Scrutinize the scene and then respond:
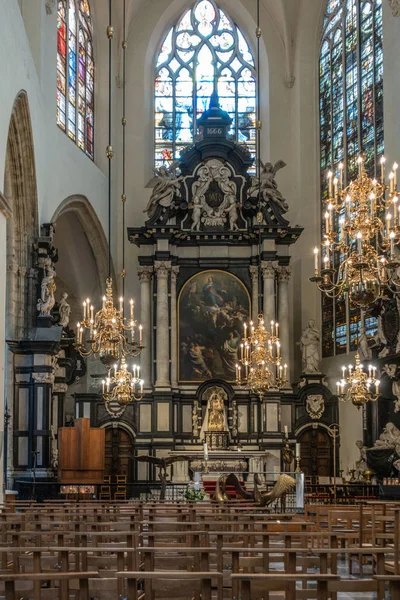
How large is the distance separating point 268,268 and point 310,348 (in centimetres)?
261

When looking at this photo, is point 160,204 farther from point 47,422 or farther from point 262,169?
point 47,422

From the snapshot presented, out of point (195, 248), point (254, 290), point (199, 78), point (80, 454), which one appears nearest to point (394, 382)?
point (80, 454)

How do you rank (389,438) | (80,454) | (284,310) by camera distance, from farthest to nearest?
(284,310) < (389,438) < (80,454)

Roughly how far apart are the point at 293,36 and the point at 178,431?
13410mm

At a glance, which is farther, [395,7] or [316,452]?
[316,452]

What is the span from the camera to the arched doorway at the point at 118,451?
28.4m

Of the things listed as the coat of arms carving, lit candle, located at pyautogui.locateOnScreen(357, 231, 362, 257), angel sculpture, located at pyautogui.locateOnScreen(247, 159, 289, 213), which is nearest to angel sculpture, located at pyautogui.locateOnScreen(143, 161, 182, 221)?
angel sculpture, located at pyautogui.locateOnScreen(247, 159, 289, 213)

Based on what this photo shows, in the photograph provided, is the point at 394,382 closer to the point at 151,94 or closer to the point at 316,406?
the point at 316,406

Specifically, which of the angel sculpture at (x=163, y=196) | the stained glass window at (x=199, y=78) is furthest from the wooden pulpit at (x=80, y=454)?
the stained glass window at (x=199, y=78)

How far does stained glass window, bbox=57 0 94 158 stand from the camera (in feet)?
91.9

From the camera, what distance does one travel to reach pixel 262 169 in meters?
30.5

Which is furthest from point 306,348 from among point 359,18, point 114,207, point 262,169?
point 359,18

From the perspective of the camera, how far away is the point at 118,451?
28656mm

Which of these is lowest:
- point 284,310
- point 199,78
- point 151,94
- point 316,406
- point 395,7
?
point 316,406
